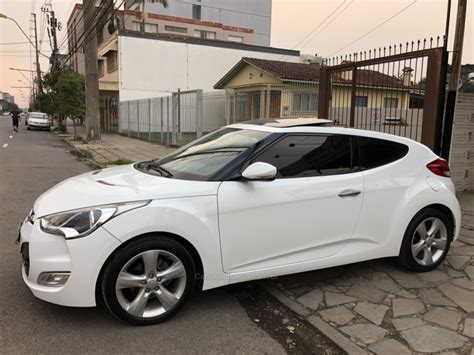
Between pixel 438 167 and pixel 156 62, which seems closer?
pixel 438 167

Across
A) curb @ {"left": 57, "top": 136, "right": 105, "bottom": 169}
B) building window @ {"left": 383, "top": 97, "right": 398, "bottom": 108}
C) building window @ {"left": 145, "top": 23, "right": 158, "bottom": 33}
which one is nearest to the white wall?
curb @ {"left": 57, "top": 136, "right": 105, "bottom": 169}

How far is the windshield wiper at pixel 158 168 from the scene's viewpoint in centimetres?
384

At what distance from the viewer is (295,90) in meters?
16.6

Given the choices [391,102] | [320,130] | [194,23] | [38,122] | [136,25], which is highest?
[194,23]

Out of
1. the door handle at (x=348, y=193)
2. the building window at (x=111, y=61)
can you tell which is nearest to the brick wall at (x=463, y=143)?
the door handle at (x=348, y=193)

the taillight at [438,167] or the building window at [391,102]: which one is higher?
the building window at [391,102]

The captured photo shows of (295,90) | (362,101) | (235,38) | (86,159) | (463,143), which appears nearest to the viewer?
(463,143)

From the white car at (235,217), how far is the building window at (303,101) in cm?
1255

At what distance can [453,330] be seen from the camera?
3365 millimetres

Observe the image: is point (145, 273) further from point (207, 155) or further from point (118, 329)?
point (207, 155)

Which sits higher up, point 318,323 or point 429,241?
point 429,241

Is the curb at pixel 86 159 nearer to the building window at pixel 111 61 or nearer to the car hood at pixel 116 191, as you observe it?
the car hood at pixel 116 191

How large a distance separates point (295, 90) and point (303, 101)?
0.62m

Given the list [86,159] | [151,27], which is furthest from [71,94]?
[151,27]
